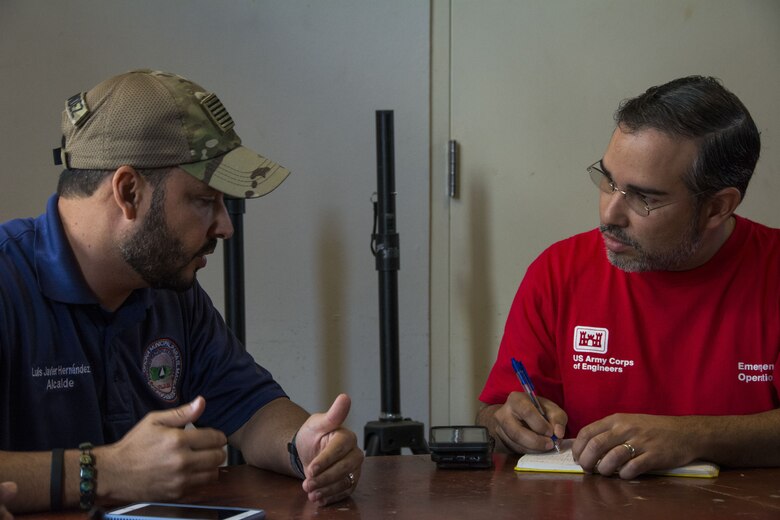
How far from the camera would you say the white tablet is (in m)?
1.40

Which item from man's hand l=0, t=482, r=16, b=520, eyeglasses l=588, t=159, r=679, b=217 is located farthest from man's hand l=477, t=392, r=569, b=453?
man's hand l=0, t=482, r=16, b=520

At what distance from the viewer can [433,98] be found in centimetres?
343

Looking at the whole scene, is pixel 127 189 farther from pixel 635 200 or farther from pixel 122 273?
pixel 635 200

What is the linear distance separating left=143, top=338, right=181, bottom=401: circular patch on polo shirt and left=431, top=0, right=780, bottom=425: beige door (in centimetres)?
155

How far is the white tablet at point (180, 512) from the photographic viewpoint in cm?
140

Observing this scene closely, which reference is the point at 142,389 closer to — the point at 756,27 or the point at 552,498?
the point at 552,498

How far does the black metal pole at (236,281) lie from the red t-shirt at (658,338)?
1085 mm

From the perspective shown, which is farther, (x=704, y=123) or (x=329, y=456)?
(x=704, y=123)

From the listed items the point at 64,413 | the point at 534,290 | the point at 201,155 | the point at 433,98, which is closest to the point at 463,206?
the point at 433,98

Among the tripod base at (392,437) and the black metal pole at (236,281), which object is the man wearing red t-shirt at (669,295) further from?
the black metal pole at (236,281)

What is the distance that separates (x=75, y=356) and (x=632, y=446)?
1046 mm

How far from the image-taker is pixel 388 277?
319 cm

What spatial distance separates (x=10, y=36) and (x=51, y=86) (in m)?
0.19

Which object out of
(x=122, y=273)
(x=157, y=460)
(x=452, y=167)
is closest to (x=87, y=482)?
(x=157, y=460)
